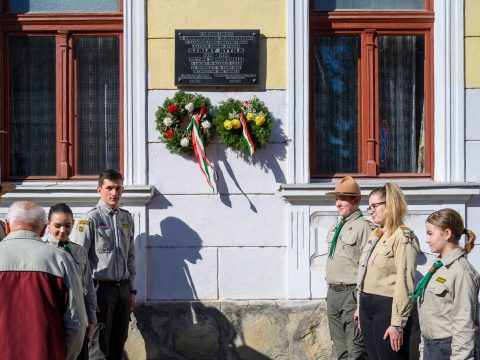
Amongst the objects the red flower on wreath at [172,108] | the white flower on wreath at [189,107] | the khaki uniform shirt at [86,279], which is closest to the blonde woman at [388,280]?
the khaki uniform shirt at [86,279]

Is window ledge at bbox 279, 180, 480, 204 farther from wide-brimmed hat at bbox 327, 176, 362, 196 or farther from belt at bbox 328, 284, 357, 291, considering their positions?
belt at bbox 328, 284, 357, 291

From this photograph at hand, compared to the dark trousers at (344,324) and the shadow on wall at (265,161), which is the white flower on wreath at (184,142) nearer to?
the shadow on wall at (265,161)

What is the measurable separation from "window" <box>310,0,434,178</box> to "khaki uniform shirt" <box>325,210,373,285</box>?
127cm

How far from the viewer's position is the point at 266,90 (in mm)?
7965

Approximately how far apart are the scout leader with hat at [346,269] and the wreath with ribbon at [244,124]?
1066mm

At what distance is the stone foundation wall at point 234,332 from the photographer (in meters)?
7.80

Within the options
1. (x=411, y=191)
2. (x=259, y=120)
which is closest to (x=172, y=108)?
(x=259, y=120)

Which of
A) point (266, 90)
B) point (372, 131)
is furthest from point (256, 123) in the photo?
point (372, 131)

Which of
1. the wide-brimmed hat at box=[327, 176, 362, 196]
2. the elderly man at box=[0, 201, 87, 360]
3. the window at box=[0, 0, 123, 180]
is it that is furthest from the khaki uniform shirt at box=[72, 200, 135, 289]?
the elderly man at box=[0, 201, 87, 360]

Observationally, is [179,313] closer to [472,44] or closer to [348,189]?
[348,189]

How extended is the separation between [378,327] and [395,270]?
0.42m

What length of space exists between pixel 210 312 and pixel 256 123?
1.74m

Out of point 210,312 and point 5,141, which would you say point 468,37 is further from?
point 5,141

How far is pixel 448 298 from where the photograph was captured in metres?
5.38
